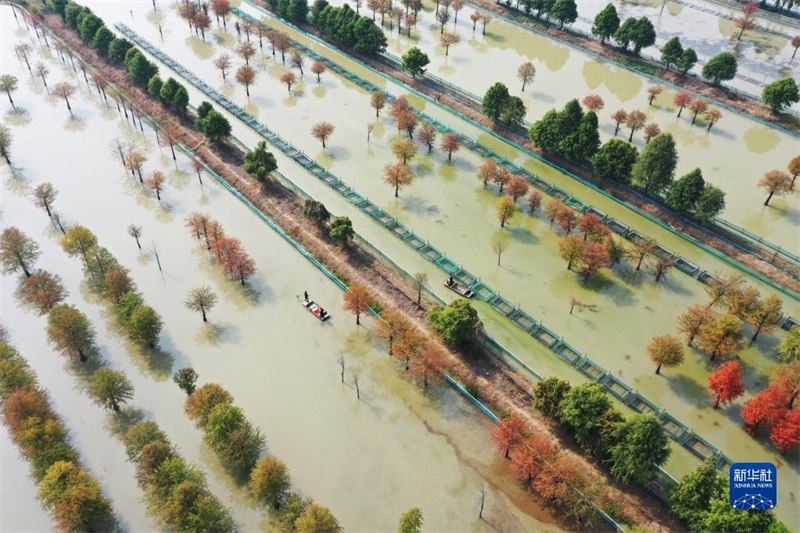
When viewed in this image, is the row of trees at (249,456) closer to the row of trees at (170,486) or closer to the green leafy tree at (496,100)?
the row of trees at (170,486)

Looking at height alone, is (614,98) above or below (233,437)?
above

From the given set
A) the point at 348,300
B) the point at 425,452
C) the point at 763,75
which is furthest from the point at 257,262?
the point at 763,75

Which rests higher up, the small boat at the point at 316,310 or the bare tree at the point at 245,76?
the bare tree at the point at 245,76

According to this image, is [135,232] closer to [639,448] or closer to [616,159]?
[639,448]

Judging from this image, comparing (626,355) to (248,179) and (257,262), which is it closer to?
(257,262)

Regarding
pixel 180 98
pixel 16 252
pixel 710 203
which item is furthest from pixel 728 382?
pixel 180 98

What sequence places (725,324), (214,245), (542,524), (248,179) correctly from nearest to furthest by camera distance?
1. (542,524)
2. (725,324)
3. (214,245)
4. (248,179)

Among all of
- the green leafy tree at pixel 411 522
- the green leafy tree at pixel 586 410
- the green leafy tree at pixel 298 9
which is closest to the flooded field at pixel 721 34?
the green leafy tree at pixel 298 9
